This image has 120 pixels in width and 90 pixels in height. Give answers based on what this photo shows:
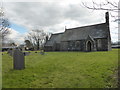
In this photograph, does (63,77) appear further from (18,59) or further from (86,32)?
(86,32)

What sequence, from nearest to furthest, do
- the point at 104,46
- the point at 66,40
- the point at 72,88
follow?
1. the point at 72,88
2. the point at 104,46
3. the point at 66,40

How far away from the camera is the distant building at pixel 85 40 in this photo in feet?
89.4

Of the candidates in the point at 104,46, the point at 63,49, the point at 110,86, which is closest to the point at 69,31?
the point at 63,49

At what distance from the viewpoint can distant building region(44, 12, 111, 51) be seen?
2723 centimetres

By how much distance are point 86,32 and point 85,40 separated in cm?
389

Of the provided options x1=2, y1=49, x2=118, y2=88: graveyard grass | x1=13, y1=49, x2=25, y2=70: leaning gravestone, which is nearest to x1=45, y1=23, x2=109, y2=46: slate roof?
x1=2, y1=49, x2=118, y2=88: graveyard grass

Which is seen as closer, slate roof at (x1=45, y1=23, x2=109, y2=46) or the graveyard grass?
the graveyard grass

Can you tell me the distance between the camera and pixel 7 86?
4.06 meters

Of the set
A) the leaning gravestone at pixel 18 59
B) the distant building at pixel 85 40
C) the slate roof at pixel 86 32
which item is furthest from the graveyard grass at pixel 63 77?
the slate roof at pixel 86 32

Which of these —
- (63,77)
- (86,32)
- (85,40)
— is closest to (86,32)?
(86,32)

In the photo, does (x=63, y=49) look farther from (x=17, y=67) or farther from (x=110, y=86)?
(x=110, y=86)

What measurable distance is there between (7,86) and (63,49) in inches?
1280

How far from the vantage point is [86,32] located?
31.6 meters

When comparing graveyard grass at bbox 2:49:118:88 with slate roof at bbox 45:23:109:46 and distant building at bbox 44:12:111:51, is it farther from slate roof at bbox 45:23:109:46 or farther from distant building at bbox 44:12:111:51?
slate roof at bbox 45:23:109:46
